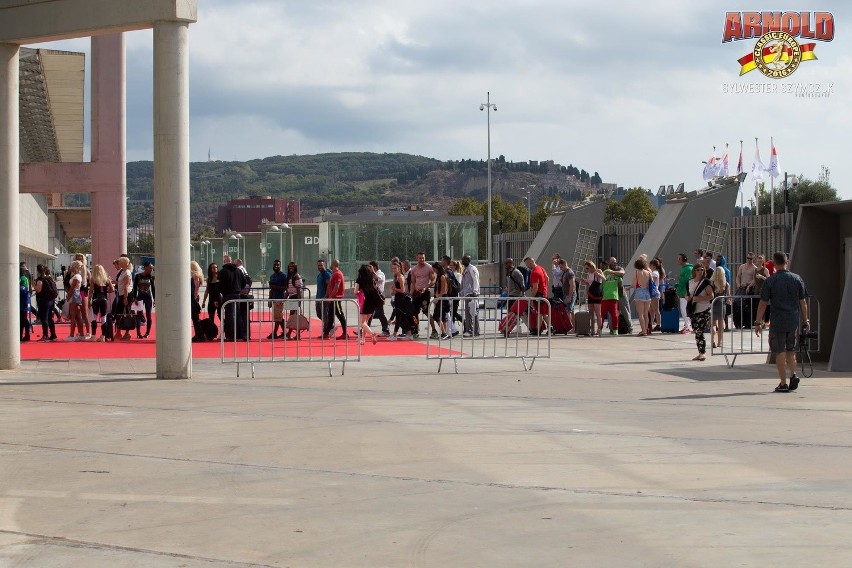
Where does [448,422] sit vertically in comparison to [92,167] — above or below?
below

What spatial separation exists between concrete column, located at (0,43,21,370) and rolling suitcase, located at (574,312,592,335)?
1222 cm

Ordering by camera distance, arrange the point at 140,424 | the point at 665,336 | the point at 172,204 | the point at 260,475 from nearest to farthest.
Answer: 1. the point at 260,475
2. the point at 140,424
3. the point at 172,204
4. the point at 665,336

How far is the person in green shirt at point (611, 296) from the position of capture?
2461 cm

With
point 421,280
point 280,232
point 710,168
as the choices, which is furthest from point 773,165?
point 421,280

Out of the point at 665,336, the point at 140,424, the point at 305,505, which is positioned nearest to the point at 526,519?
the point at 305,505

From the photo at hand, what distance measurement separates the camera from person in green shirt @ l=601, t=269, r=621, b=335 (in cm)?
2461

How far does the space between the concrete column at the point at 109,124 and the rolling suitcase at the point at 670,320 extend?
50.6 feet

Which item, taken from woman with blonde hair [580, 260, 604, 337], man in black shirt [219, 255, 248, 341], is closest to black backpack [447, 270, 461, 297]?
woman with blonde hair [580, 260, 604, 337]

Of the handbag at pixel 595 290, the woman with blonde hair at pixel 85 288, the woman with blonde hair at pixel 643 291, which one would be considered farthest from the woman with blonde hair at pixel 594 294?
the woman with blonde hair at pixel 85 288

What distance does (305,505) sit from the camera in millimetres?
7859

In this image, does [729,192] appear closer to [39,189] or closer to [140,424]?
[39,189]

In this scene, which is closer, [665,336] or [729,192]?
[665,336]

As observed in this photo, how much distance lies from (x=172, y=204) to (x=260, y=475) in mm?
7763

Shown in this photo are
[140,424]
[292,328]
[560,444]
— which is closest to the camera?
[560,444]
